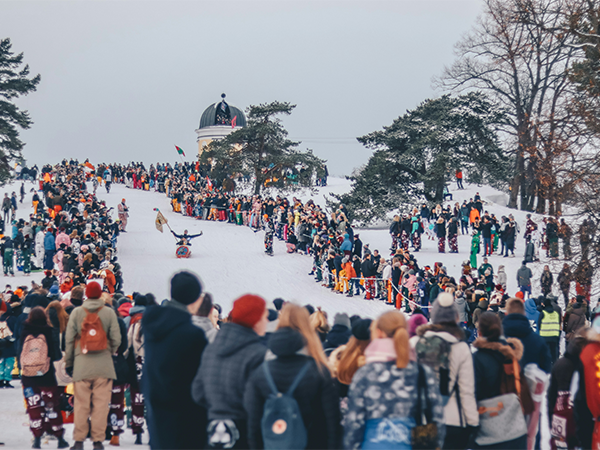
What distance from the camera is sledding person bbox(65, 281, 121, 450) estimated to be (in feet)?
19.7

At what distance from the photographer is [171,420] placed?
14.5ft

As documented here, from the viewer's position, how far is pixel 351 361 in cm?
474

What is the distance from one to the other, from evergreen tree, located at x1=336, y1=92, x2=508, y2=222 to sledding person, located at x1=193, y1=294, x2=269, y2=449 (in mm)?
28799

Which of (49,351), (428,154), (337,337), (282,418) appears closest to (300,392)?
(282,418)

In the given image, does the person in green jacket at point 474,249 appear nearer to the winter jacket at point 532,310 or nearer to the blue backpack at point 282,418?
the winter jacket at point 532,310

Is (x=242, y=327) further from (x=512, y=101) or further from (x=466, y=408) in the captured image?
(x=512, y=101)

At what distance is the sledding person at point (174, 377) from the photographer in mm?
4383

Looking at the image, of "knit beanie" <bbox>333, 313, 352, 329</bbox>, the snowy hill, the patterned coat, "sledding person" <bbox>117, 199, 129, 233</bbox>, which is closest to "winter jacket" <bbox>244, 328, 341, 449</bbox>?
the patterned coat

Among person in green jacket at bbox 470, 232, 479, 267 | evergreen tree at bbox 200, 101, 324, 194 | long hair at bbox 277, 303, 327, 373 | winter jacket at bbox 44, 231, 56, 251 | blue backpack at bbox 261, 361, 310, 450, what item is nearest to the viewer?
blue backpack at bbox 261, 361, 310, 450

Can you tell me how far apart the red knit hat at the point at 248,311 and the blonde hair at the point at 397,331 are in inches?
30.4

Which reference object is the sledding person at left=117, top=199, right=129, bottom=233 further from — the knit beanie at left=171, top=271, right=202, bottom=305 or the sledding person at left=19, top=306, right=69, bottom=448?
the knit beanie at left=171, top=271, right=202, bottom=305

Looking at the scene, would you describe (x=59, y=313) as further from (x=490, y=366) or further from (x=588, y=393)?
(x=588, y=393)

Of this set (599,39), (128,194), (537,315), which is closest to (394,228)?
Answer: (599,39)

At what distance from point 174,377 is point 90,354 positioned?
2.05 meters
